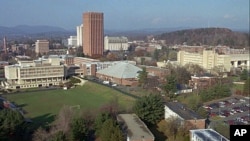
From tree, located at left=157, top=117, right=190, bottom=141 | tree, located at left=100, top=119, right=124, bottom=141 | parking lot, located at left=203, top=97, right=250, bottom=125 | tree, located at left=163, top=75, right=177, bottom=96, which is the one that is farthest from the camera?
tree, located at left=163, top=75, right=177, bottom=96

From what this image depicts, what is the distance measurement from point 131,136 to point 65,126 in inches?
71.7

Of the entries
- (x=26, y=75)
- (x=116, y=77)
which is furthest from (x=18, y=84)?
(x=116, y=77)

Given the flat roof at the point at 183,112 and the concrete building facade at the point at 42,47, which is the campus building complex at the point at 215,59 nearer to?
the flat roof at the point at 183,112

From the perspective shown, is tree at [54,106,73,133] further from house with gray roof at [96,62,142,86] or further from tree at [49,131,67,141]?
house with gray roof at [96,62,142,86]

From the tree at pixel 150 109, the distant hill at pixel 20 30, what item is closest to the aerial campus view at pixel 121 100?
the tree at pixel 150 109

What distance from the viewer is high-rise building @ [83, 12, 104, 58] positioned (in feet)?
95.9

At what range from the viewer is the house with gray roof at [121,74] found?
55.8ft

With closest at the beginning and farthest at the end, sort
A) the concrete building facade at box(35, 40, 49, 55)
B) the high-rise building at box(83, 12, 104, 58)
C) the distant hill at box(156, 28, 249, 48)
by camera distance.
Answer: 1. the high-rise building at box(83, 12, 104, 58)
2. the distant hill at box(156, 28, 249, 48)
3. the concrete building facade at box(35, 40, 49, 55)

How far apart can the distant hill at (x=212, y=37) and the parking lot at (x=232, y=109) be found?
21240 millimetres

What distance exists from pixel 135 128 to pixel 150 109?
4.92 ft

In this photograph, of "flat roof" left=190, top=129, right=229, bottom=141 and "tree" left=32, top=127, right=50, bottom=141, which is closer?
"flat roof" left=190, top=129, right=229, bottom=141

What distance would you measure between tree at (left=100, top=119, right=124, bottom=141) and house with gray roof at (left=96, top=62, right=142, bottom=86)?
942cm

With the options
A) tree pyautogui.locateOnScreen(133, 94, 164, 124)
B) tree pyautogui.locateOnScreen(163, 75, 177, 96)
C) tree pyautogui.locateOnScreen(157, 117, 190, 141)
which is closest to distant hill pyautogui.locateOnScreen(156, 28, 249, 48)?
tree pyautogui.locateOnScreen(163, 75, 177, 96)

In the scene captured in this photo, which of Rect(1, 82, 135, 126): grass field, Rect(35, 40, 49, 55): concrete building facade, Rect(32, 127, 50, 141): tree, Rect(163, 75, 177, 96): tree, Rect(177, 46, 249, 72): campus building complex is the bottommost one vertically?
Rect(1, 82, 135, 126): grass field
